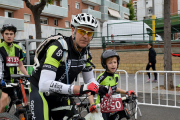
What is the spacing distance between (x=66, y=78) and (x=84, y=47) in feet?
1.38

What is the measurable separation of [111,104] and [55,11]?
27.7 m

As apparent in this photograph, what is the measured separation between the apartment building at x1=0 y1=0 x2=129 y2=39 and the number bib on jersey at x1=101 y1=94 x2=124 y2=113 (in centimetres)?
2195

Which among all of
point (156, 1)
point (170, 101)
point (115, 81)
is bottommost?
point (170, 101)

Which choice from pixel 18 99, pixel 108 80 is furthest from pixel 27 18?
pixel 108 80

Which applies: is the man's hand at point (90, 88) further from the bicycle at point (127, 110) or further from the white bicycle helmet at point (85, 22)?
the bicycle at point (127, 110)

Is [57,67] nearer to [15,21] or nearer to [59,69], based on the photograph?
[59,69]

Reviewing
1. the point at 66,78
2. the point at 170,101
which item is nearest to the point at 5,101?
the point at 66,78

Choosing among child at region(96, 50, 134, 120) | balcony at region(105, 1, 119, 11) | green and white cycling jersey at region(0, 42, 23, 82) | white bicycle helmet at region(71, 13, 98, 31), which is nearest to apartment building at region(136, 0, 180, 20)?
balcony at region(105, 1, 119, 11)

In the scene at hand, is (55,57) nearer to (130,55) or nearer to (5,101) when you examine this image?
(5,101)

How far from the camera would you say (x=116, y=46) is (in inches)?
629

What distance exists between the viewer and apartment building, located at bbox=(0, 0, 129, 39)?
23.8 meters

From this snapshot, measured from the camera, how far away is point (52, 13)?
2870 centimetres

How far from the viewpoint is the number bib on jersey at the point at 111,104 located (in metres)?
2.72

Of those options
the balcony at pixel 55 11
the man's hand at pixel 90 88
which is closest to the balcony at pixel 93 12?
the balcony at pixel 55 11
